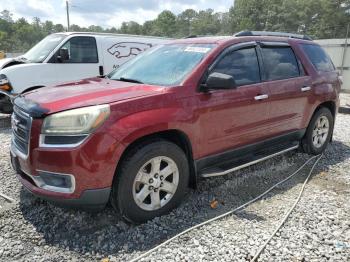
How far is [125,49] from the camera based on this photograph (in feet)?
29.3

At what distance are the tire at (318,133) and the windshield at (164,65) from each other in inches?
96.1

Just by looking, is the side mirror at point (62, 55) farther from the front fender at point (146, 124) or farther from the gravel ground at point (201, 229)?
the front fender at point (146, 124)

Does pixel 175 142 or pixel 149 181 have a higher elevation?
pixel 175 142

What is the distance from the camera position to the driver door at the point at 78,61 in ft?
25.2

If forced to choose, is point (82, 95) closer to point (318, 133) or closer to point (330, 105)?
point (318, 133)

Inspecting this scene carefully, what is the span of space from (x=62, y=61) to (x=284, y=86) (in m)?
5.04

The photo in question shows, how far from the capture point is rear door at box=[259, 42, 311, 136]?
4.53m

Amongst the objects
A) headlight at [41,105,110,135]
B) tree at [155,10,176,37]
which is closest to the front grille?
headlight at [41,105,110,135]

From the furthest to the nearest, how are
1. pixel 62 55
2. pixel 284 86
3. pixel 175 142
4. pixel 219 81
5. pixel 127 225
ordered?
1. pixel 62 55
2. pixel 284 86
3. pixel 175 142
4. pixel 219 81
5. pixel 127 225

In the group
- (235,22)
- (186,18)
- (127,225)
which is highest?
(186,18)

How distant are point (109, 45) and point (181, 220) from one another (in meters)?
6.11

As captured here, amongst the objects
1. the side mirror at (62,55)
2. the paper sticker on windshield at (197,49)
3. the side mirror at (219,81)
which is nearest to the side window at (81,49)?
the side mirror at (62,55)

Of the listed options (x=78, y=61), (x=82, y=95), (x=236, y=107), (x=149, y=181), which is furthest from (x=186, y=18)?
(x=149, y=181)

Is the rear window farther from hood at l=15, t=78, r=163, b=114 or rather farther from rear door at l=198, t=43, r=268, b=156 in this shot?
hood at l=15, t=78, r=163, b=114
